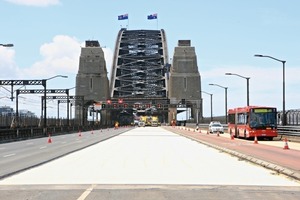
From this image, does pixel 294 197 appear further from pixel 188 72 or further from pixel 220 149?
pixel 188 72

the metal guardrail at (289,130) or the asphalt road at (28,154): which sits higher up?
the metal guardrail at (289,130)

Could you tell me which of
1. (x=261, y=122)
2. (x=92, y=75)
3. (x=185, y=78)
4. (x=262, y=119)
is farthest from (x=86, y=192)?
(x=185, y=78)

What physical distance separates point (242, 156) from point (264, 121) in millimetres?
23937

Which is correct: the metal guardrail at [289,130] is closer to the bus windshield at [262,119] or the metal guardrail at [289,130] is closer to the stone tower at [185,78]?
the bus windshield at [262,119]

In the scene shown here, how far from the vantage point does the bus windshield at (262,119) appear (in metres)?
50.2

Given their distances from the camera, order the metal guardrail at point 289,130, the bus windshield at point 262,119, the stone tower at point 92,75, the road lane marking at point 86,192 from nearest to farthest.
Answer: the road lane marking at point 86,192, the metal guardrail at point 289,130, the bus windshield at point 262,119, the stone tower at point 92,75

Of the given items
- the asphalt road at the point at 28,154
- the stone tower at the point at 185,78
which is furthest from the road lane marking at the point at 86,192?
the stone tower at the point at 185,78

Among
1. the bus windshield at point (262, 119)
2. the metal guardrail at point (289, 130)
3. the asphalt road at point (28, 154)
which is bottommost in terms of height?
the asphalt road at point (28, 154)

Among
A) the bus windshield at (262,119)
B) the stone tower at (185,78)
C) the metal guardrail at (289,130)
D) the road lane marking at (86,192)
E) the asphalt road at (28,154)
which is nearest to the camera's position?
the road lane marking at (86,192)

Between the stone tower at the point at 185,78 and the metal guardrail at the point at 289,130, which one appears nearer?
the metal guardrail at the point at 289,130

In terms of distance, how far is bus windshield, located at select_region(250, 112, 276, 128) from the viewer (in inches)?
1976

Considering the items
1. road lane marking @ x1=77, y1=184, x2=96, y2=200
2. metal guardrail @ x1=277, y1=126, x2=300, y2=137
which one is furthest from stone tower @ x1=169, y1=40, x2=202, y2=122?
road lane marking @ x1=77, y1=184, x2=96, y2=200

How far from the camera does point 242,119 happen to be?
177ft

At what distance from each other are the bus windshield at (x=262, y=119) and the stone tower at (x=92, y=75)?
5386 inches
